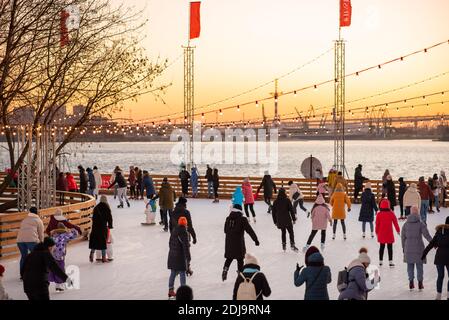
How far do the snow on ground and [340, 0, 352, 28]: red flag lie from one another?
34.2 feet

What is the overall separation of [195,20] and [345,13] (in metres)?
6.43

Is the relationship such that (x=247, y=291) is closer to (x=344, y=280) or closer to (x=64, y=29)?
(x=344, y=280)

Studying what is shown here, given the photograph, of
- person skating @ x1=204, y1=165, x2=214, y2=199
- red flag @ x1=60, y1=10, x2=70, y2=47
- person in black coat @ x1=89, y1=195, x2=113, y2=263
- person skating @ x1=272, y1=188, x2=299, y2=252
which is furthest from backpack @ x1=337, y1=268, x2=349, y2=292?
person skating @ x1=204, y1=165, x2=214, y2=199

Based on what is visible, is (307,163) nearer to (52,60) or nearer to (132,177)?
Answer: (132,177)

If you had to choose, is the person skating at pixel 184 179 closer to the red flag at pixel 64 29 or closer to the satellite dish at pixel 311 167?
the satellite dish at pixel 311 167

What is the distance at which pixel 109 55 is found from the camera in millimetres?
19391

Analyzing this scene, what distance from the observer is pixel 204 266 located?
533 inches

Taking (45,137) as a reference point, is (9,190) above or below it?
below

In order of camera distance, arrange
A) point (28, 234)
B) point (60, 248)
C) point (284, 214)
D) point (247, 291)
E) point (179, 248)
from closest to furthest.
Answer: point (247, 291) < point (179, 248) < point (60, 248) < point (28, 234) < point (284, 214)

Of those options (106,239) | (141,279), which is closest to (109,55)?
(106,239)

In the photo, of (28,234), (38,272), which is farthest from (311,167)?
(38,272)

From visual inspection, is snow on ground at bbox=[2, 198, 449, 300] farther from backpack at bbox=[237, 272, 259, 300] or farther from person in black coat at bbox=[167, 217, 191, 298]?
backpack at bbox=[237, 272, 259, 300]

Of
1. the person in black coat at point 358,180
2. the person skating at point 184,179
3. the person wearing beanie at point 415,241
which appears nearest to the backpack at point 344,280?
the person wearing beanie at point 415,241
